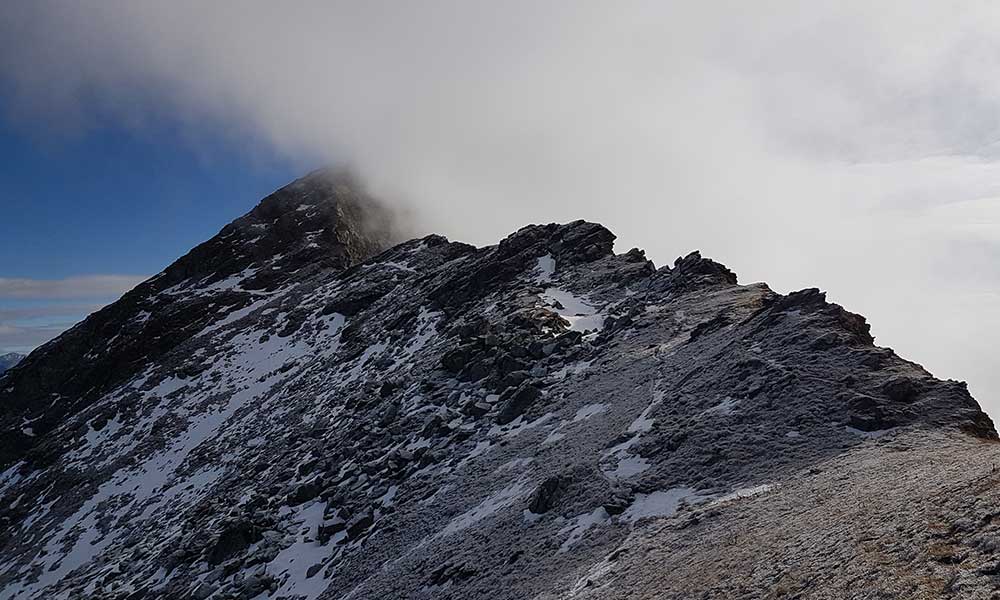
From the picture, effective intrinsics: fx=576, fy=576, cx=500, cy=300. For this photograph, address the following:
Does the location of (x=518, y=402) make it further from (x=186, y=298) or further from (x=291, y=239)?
(x=291, y=239)

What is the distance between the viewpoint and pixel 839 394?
17750mm

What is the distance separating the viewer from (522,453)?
23.2 metres

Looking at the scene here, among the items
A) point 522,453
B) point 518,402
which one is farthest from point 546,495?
point 518,402

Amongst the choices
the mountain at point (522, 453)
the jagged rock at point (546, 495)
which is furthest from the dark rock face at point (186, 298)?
the jagged rock at point (546, 495)

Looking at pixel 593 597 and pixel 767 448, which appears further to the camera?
pixel 767 448

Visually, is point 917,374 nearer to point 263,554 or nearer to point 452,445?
point 452,445

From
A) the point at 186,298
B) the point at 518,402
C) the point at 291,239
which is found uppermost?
the point at 291,239

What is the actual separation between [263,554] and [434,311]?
25211mm

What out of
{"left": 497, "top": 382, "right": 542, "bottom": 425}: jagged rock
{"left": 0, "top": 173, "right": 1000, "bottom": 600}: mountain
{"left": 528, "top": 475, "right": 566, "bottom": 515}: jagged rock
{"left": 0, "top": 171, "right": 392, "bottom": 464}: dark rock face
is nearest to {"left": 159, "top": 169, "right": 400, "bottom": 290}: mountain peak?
{"left": 0, "top": 171, "right": 392, "bottom": 464}: dark rock face

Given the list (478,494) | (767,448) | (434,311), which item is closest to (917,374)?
(767,448)

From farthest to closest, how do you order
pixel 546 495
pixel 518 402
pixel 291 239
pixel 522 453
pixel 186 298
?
pixel 291 239, pixel 186 298, pixel 518 402, pixel 522 453, pixel 546 495

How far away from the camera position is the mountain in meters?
12.1

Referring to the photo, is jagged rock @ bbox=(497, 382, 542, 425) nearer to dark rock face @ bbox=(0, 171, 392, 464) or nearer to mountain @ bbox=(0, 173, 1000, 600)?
mountain @ bbox=(0, 173, 1000, 600)

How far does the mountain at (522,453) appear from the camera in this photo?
12070mm
